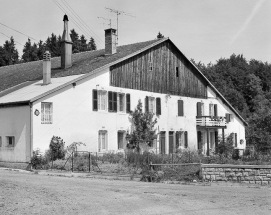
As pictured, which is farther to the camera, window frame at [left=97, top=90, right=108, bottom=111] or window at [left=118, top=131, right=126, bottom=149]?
window at [left=118, top=131, right=126, bottom=149]

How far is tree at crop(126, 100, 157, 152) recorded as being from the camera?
32.4 meters

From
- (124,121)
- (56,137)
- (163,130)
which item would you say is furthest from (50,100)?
(163,130)

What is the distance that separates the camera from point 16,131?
26.0 meters

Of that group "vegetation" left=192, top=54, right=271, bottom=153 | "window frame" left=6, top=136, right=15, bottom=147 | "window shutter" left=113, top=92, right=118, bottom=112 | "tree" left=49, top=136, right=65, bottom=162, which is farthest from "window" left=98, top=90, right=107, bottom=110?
"vegetation" left=192, top=54, right=271, bottom=153

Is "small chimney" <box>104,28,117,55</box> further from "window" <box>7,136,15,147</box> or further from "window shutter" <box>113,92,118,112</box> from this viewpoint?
"window" <box>7,136,15,147</box>

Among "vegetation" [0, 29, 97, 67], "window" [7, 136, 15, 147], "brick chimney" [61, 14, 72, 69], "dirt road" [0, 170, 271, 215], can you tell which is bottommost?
"dirt road" [0, 170, 271, 215]

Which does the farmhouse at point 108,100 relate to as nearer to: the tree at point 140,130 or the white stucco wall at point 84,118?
the white stucco wall at point 84,118

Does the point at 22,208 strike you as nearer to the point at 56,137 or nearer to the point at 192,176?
the point at 192,176

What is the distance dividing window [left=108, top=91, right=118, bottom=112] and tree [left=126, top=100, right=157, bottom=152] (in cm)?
176

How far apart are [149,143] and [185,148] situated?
5.38 meters

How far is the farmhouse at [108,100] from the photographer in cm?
2625

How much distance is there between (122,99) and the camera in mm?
32469

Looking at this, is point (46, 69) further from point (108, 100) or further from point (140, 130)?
point (140, 130)

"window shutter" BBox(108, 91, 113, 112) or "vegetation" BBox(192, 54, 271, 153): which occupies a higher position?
"vegetation" BBox(192, 54, 271, 153)
